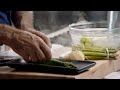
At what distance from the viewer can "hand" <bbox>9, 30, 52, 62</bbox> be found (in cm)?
133

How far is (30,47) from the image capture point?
1332 millimetres

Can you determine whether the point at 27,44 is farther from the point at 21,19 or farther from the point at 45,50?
the point at 21,19

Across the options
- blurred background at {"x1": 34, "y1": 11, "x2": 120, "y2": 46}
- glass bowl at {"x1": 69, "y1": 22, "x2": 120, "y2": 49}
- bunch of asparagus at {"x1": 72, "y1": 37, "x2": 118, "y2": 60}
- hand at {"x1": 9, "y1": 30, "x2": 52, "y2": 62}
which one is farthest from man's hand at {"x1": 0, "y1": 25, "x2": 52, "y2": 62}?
blurred background at {"x1": 34, "y1": 11, "x2": 120, "y2": 46}

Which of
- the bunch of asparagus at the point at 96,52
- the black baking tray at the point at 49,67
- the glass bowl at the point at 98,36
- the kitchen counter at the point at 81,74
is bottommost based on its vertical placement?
the kitchen counter at the point at 81,74

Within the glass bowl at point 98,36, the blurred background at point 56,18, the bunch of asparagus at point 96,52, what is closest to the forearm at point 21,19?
the blurred background at point 56,18

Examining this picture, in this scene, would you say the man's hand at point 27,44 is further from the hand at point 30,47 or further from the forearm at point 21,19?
the forearm at point 21,19

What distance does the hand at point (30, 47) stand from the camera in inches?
52.4

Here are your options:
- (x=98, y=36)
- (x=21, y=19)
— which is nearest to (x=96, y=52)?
(x=98, y=36)

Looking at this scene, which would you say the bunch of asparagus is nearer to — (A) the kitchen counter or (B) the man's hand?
(A) the kitchen counter
